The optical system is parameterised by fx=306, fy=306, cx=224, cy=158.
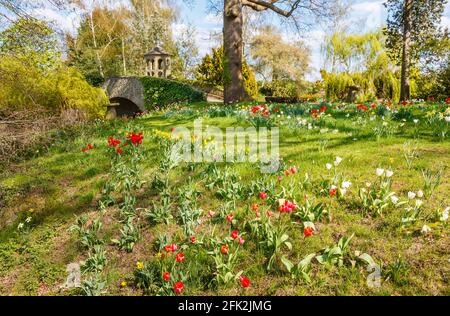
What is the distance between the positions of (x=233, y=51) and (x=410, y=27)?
8.60 metres

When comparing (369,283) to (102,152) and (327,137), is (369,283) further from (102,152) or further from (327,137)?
(102,152)

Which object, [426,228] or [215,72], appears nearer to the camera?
[426,228]

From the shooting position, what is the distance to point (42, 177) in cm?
559

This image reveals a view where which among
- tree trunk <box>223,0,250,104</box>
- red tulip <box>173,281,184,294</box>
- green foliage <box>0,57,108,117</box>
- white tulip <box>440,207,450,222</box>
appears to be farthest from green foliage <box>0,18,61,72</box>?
tree trunk <box>223,0,250,104</box>

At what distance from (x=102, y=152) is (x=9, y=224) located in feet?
7.46

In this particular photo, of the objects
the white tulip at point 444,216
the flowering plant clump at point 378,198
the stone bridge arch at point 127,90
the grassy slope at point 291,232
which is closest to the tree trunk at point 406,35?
the grassy slope at point 291,232

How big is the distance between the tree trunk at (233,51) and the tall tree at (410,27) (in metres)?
7.78

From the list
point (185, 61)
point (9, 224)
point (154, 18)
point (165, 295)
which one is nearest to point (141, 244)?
point (165, 295)

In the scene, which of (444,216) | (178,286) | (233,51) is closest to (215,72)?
(233,51)

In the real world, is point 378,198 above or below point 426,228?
above

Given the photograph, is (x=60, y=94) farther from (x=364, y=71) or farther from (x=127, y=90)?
(x=364, y=71)

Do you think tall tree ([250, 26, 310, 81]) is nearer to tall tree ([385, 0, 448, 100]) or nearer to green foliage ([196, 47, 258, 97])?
green foliage ([196, 47, 258, 97])

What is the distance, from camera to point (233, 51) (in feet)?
47.2

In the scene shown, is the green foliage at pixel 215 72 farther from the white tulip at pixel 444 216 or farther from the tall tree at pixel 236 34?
the white tulip at pixel 444 216
